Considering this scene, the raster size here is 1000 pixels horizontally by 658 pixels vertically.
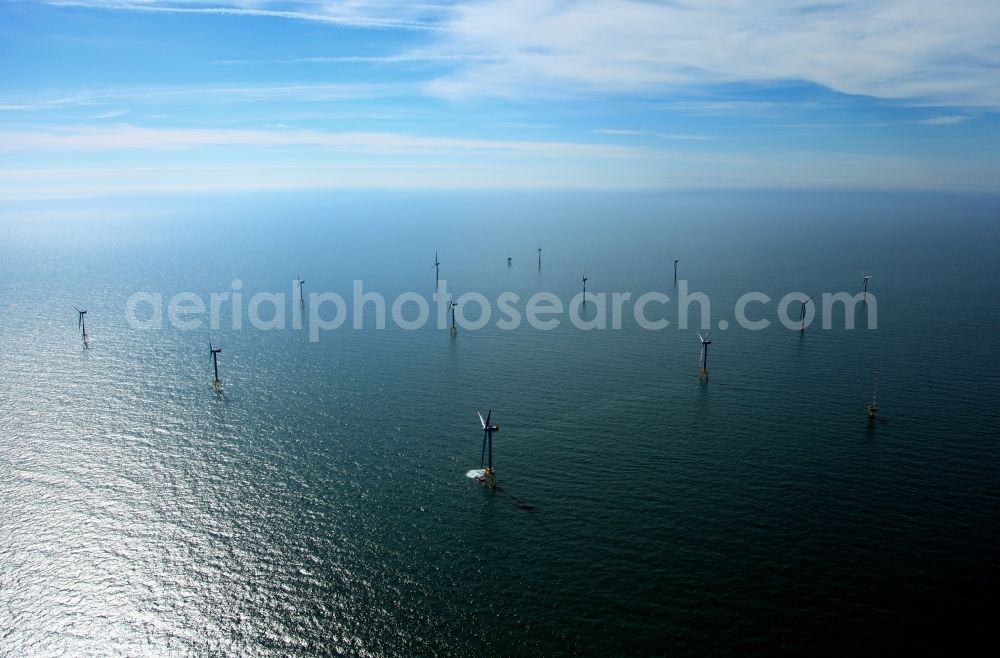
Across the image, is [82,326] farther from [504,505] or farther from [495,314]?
[504,505]

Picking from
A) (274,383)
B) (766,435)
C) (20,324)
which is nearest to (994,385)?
(766,435)

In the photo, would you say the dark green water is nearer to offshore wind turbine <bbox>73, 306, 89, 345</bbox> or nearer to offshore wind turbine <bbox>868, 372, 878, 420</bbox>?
offshore wind turbine <bbox>868, 372, 878, 420</bbox>

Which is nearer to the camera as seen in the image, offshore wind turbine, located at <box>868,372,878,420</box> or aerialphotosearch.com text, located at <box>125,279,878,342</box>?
offshore wind turbine, located at <box>868,372,878,420</box>

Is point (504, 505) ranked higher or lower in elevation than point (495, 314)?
lower

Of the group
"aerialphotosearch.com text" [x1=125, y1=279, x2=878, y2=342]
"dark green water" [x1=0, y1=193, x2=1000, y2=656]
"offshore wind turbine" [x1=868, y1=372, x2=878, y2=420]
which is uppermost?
"aerialphotosearch.com text" [x1=125, y1=279, x2=878, y2=342]

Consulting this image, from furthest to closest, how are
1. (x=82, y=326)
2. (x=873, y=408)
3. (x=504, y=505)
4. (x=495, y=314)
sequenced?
(x=495, y=314), (x=82, y=326), (x=873, y=408), (x=504, y=505)

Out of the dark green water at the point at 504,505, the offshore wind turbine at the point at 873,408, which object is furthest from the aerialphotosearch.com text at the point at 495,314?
the offshore wind turbine at the point at 873,408

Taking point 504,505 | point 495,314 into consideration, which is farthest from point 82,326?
point 504,505

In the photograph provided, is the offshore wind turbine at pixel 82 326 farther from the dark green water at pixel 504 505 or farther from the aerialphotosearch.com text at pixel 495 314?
the dark green water at pixel 504 505

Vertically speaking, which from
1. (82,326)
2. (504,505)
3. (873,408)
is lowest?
(504,505)

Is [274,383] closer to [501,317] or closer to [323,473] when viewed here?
[323,473]

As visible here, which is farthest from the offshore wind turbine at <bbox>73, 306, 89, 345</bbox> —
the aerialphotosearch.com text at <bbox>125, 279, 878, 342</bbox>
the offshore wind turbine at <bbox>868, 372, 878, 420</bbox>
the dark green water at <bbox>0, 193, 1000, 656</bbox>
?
the offshore wind turbine at <bbox>868, 372, 878, 420</bbox>
